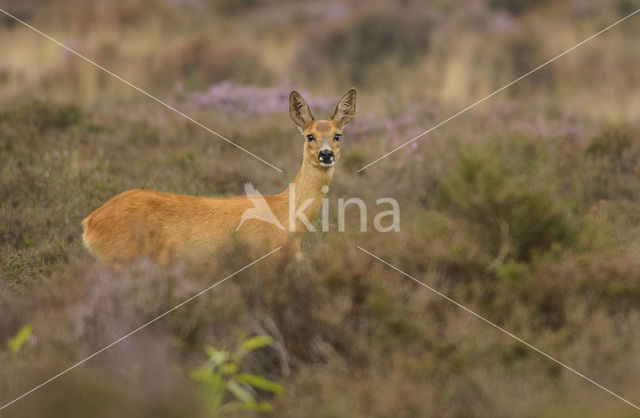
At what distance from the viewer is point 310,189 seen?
6445mm

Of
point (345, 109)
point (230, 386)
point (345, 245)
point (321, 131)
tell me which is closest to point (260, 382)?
point (230, 386)

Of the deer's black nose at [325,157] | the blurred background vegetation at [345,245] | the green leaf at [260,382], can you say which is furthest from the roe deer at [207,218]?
the green leaf at [260,382]

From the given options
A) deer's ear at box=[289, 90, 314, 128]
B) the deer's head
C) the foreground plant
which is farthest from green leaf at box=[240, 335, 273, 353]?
deer's ear at box=[289, 90, 314, 128]

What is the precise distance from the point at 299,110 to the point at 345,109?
0.43 m

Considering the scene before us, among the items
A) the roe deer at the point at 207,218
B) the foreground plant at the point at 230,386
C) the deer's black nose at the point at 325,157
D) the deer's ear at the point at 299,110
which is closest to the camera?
the foreground plant at the point at 230,386

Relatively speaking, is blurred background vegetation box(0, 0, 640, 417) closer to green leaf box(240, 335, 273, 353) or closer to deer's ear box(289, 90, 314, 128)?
green leaf box(240, 335, 273, 353)

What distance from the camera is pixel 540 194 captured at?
5609 millimetres

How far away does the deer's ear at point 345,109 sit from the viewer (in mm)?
6625

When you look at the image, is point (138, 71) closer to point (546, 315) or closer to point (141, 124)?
point (141, 124)

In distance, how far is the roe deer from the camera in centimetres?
571

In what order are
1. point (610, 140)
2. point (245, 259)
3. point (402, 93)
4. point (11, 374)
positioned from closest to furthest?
point (11, 374) < point (245, 259) < point (610, 140) < point (402, 93)

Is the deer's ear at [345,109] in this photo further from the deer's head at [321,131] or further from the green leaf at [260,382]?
the green leaf at [260,382]

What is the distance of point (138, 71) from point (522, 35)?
8.62m

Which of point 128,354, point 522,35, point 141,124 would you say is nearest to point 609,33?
point 522,35
